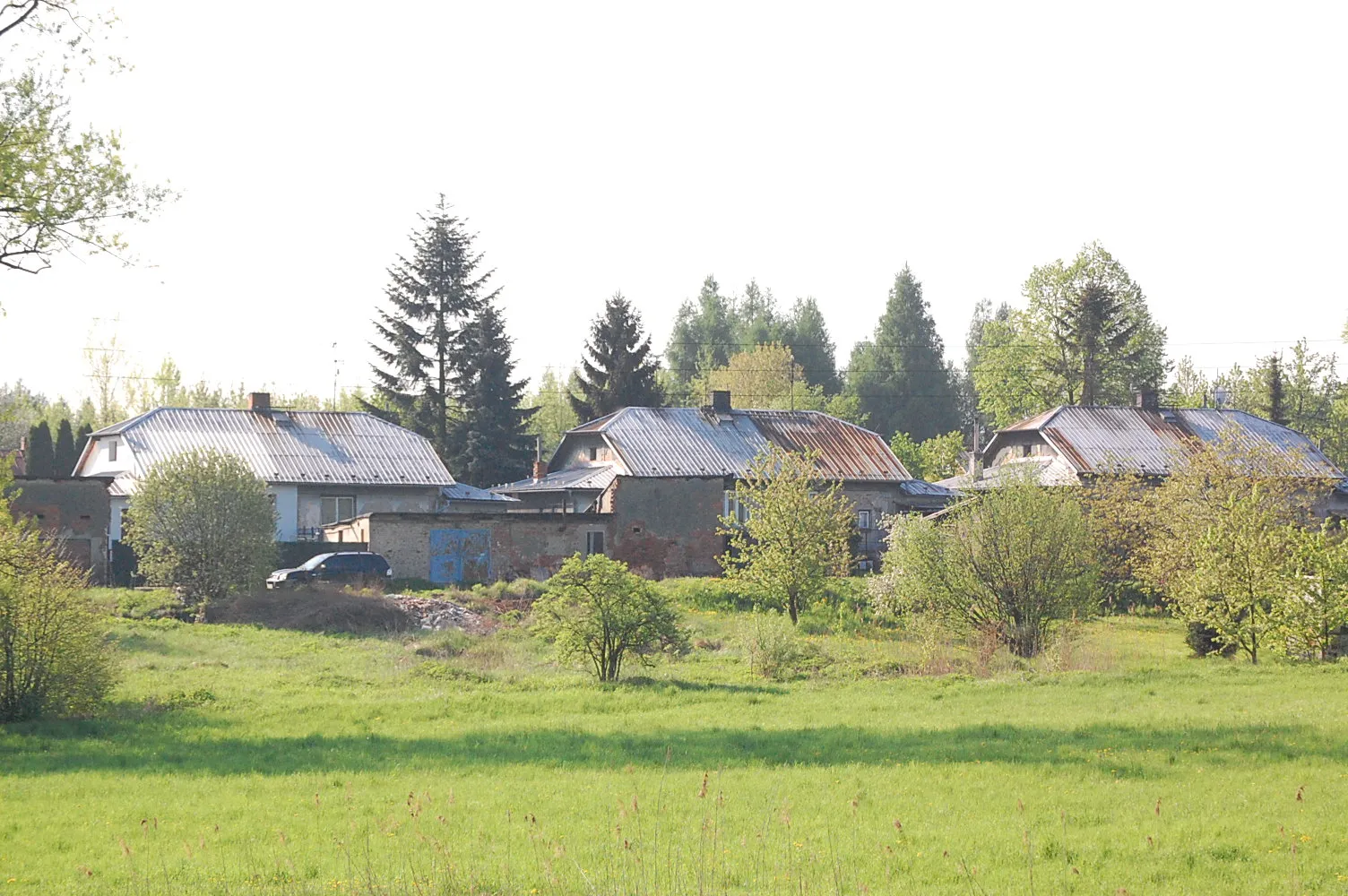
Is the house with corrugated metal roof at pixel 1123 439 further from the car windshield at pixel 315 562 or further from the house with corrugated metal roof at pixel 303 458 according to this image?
the car windshield at pixel 315 562

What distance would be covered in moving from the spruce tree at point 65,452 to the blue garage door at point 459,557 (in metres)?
33.3

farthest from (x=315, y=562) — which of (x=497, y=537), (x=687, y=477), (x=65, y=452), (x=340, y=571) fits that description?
(x=65, y=452)

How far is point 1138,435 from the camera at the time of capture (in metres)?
54.8

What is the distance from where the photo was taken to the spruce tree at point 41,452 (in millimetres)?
66312

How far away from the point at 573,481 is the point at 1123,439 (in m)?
23.6

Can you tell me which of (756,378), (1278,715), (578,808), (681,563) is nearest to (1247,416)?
(681,563)

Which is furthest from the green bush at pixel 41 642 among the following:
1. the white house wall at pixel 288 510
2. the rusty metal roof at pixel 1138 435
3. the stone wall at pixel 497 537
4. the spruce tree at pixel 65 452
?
the spruce tree at pixel 65 452

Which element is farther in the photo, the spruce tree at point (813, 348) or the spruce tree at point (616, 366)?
the spruce tree at point (813, 348)

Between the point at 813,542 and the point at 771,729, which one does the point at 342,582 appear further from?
the point at 771,729

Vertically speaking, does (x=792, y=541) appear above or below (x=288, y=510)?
below

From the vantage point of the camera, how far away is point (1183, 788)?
41.6ft

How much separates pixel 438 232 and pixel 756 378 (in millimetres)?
28788

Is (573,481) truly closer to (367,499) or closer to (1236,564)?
(367,499)

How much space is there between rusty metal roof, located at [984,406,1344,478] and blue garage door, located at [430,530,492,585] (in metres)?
24.4
